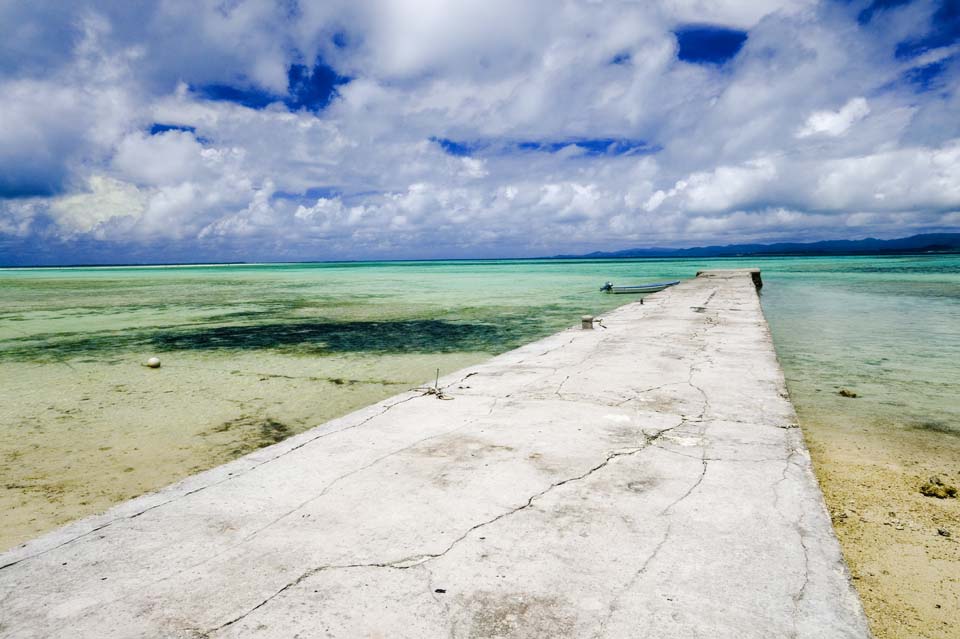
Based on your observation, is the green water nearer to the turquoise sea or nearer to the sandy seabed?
the turquoise sea

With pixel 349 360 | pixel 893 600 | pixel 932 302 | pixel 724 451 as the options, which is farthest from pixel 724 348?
pixel 932 302

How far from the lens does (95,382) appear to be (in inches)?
269

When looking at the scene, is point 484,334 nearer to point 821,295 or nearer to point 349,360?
point 349,360

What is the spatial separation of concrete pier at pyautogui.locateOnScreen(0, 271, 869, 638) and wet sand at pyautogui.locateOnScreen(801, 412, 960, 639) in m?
0.40

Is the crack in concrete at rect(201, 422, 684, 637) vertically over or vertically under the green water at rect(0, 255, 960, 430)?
over

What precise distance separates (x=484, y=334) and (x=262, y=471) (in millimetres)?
7691

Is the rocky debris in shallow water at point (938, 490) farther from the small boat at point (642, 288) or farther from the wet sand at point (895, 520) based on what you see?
the small boat at point (642, 288)

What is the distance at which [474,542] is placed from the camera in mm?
2139

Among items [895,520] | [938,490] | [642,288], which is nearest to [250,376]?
[895,520]

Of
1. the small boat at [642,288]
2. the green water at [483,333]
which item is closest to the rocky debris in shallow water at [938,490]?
the green water at [483,333]

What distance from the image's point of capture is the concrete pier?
1.70 meters

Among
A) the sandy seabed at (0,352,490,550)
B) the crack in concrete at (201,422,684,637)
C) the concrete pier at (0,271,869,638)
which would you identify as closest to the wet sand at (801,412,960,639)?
the concrete pier at (0,271,869,638)

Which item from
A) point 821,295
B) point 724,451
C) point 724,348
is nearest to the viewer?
point 724,451

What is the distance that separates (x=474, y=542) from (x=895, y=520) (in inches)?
99.0
